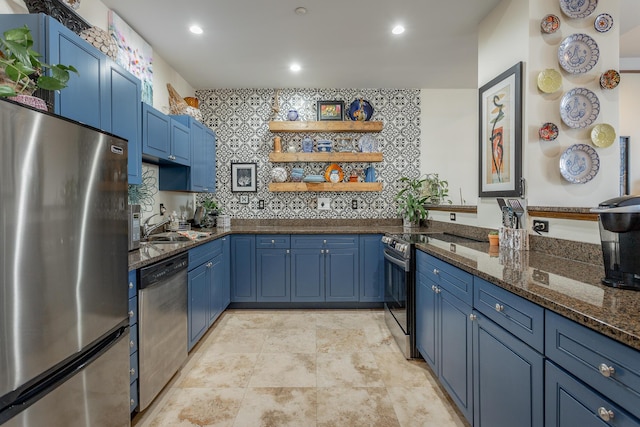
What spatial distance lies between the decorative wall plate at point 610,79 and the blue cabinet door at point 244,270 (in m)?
3.20

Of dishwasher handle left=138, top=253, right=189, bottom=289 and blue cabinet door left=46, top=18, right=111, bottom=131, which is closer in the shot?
blue cabinet door left=46, top=18, right=111, bottom=131

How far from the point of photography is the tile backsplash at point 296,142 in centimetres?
405

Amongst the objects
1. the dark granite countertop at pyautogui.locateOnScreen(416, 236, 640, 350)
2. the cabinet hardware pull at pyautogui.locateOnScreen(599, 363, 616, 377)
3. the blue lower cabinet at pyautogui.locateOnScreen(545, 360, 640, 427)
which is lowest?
the blue lower cabinet at pyautogui.locateOnScreen(545, 360, 640, 427)

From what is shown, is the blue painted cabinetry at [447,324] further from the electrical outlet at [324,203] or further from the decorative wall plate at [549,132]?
the electrical outlet at [324,203]

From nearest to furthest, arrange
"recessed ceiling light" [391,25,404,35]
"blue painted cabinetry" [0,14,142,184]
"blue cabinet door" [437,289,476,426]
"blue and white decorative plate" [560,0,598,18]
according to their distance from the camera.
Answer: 1. "blue painted cabinetry" [0,14,142,184]
2. "blue cabinet door" [437,289,476,426]
3. "blue and white decorative plate" [560,0,598,18]
4. "recessed ceiling light" [391,25,404,35]

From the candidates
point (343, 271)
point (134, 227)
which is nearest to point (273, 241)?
point (343, 271)

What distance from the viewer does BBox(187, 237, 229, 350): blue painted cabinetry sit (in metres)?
2.44

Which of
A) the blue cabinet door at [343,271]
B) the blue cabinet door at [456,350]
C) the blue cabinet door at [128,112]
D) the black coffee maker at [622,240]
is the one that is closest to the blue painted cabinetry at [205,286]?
the blue cabinet door at [128,112]

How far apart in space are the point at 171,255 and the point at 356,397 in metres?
1.51

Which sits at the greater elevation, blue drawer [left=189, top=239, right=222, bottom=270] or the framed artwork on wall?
the framed artwork on wall

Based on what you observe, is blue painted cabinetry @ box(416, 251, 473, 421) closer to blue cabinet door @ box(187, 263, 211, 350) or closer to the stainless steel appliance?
blue cabinet door @ box(187, 263, 211, 350)

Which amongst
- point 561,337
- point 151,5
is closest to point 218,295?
point 151,5

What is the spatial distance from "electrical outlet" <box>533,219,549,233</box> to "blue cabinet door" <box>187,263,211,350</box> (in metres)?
2.47

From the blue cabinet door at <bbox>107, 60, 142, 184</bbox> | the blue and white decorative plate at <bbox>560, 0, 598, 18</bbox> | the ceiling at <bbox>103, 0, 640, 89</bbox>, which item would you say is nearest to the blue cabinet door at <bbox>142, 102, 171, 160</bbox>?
the blue cabinet door at <bbox>107, 60, 142, 184</bbox>
